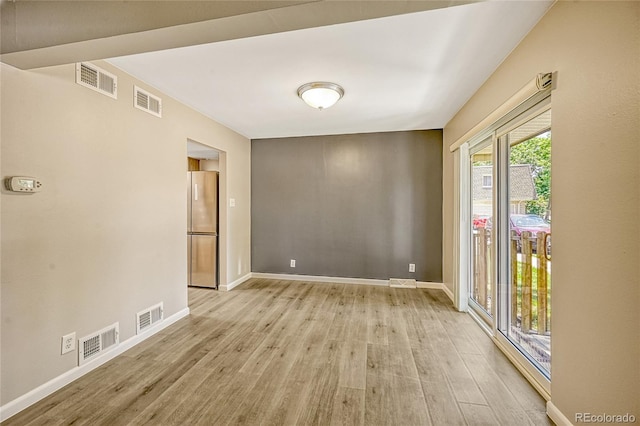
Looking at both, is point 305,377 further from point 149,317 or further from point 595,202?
point 595,202

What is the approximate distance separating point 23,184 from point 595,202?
3.19 m

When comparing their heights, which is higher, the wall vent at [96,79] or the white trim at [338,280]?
the wall vent at [96,79]

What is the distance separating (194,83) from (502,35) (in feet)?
8.48

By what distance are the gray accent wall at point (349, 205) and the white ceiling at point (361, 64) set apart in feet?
3.16

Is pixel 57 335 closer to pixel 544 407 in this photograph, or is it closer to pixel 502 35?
pixel 544 407

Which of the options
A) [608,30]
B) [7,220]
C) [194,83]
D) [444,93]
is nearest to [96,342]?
[7,220]

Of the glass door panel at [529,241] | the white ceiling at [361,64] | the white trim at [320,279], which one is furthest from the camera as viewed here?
the white trim at [320,279]

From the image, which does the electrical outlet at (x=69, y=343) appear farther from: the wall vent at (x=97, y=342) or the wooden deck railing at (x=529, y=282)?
the wooden deck railing at (x=529, y=282)

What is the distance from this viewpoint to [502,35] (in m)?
1.83

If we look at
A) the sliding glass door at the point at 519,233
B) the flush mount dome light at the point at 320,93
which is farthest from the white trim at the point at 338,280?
the flush mount dome light at the point at 320,93

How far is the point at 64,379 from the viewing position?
74.9 inches

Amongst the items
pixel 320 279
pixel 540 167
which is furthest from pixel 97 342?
pixel 540 167

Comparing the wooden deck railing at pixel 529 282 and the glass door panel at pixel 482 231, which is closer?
the wooden deck railing at pixel 529 282

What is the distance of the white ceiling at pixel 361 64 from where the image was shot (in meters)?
1.73
